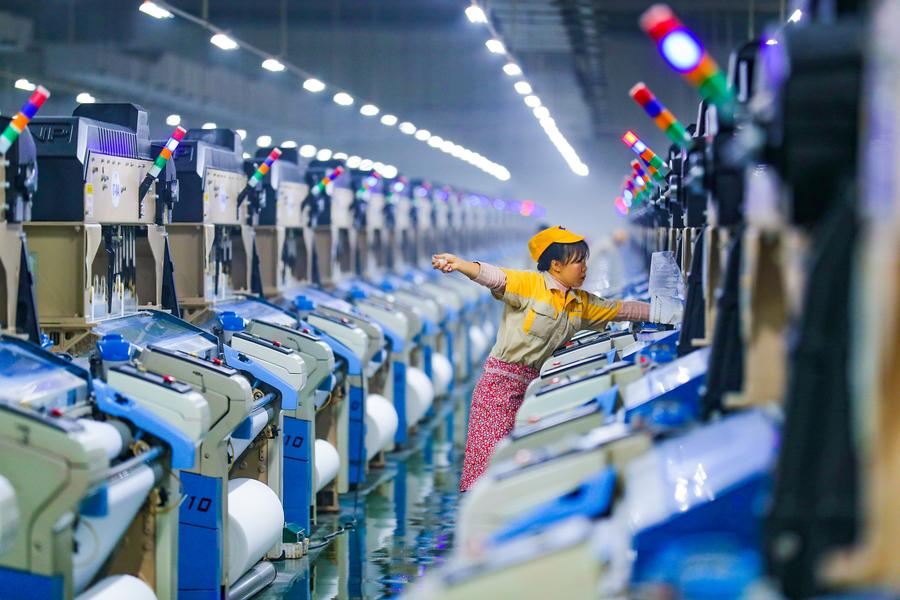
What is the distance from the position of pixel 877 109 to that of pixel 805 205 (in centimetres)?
25

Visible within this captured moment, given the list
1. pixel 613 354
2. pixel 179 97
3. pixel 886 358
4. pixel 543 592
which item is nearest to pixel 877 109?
pixel 886 358

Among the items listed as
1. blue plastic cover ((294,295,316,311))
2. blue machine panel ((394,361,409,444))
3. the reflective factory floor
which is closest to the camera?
the reflective factory floor

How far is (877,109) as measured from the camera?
258cm

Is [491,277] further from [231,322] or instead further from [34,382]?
[34,382]

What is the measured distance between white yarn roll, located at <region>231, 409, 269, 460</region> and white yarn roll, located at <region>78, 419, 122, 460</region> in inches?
60.2

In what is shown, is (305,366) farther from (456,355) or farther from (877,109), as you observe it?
(456,355)

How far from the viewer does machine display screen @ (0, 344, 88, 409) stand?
5.01 meters

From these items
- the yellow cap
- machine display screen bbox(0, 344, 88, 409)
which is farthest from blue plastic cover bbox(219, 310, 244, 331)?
machine display screen bbox(0, 344, 88, 409)

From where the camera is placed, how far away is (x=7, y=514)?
4477 mm

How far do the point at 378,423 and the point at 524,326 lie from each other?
3627 mm

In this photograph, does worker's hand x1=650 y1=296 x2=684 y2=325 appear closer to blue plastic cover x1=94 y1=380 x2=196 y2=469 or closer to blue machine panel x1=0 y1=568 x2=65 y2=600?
blue plastic cover x1=94 y1=380 x2=196 y2=469

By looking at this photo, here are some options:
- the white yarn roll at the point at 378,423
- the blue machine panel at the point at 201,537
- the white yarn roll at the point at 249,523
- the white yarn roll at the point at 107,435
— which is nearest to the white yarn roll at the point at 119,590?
the white yarn roll at the point at 107,435

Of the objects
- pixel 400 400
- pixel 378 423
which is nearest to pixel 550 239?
pixel 378 423

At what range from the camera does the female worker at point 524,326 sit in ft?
22.1
